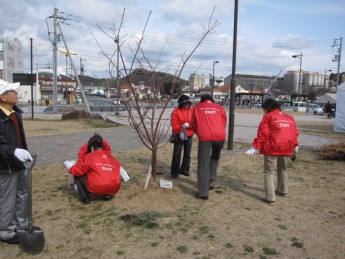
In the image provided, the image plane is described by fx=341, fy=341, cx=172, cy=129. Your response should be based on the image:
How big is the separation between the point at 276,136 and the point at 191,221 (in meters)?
1.71

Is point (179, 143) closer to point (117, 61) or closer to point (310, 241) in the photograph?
point (117, 61)

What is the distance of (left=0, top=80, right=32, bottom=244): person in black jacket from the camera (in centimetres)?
319

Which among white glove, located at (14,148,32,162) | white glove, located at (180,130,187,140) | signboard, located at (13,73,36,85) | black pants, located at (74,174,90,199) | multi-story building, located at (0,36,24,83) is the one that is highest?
multi-story building, located at (0,36,24,83)

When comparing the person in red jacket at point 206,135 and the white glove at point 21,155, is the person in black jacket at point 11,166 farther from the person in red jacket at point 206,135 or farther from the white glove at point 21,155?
the person in red jacket at point 206,135

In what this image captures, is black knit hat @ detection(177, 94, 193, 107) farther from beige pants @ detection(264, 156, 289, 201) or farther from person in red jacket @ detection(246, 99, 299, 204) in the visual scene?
beige pants @ detection(264, 156, 289, 201)

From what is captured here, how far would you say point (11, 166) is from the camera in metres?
3.26

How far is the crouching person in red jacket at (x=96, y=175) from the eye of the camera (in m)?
4.37

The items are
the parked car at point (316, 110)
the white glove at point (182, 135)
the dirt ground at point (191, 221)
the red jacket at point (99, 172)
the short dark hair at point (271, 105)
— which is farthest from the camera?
the parked car at point (316, 110)

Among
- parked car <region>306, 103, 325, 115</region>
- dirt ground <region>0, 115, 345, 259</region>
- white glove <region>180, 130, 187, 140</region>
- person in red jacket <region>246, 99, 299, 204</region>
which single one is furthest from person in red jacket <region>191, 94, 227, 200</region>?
parked car <region>306, 103, 325, 115</region>

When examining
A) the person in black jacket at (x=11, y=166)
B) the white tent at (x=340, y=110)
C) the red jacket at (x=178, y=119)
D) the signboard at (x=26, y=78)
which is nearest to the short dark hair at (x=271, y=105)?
the red jacket at (x=178, y=119)

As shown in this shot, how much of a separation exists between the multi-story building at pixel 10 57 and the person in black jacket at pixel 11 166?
38.4 meters

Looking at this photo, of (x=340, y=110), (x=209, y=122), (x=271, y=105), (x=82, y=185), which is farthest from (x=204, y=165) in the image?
(x=340, y=110)

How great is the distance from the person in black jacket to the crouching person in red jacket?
97cm

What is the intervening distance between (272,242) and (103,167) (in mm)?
2224
